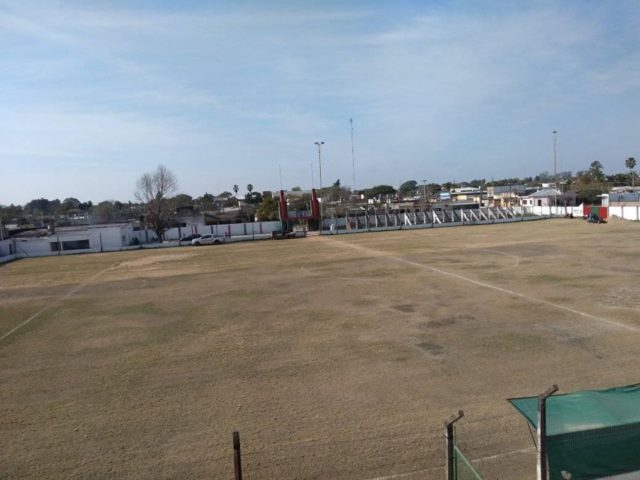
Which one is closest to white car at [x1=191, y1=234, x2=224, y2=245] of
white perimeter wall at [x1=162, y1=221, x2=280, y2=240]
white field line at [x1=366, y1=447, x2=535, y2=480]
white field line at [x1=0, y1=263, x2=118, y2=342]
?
white perimeter wall at [x1=162, y1=221, x2=280, y2=240]

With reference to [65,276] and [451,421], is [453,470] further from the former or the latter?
[65,276]

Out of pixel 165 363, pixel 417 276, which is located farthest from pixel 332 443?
pixel 417 276

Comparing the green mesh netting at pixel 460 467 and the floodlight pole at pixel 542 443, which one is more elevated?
the floodlight pole at pixel 542 443

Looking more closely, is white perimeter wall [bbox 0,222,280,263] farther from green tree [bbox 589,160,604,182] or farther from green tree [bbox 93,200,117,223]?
green tree [bbox 589,160,604,182]

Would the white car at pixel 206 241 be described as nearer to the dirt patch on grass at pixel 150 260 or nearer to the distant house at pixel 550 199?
the dirt patch on grass at pixel 150 260

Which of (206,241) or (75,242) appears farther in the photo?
(75,242)

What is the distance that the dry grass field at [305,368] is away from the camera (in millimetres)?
8016

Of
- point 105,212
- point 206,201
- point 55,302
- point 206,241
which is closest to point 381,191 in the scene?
point 206,201

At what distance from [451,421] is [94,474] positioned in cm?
589

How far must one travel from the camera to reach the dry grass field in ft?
26.3

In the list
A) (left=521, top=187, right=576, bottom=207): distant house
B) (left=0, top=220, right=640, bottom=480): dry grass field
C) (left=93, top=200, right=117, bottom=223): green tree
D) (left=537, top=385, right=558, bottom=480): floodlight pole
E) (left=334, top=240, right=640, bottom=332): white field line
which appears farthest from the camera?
(left=93, top=200, right=117, bottom=223): green tree

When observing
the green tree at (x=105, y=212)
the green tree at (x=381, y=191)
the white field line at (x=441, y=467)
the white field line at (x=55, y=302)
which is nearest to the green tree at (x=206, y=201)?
the green tree at (x=105, y=212)

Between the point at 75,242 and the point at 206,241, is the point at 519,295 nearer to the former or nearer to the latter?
the point at 206,241

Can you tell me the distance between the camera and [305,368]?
481 inches
